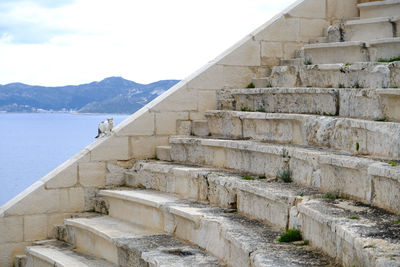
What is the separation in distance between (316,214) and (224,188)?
6.23 ft

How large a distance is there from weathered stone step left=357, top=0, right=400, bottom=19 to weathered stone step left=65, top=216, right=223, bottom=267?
13.0 ft

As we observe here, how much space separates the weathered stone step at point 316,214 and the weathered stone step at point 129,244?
61 centimetres

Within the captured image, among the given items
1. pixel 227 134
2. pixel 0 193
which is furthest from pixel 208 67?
pixel 0 193

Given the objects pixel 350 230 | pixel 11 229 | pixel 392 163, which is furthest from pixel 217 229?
pixel 11 229

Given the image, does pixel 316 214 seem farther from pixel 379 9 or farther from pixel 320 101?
pixel 379 9

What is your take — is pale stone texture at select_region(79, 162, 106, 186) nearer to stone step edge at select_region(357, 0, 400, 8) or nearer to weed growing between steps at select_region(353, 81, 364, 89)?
weed growing between steps at select_region(353, 81, 364, 89)

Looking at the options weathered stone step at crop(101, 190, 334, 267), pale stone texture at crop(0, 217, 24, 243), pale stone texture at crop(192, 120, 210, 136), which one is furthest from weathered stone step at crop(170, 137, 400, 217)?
pale stone texture at crop(0, 217, 24, 243)

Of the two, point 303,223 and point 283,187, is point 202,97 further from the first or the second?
point 303,223

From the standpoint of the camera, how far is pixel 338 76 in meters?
6.96

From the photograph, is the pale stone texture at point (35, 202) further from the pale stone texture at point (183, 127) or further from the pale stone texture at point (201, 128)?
the pale stone texture at point (201, 128)

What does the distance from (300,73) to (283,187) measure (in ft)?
7.95

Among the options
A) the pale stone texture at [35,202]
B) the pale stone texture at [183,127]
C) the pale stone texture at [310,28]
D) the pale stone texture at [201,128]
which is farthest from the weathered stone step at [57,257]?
the pale stone texture at [310,28]

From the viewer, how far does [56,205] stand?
790 centimetres

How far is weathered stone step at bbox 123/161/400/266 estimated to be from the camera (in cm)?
363
